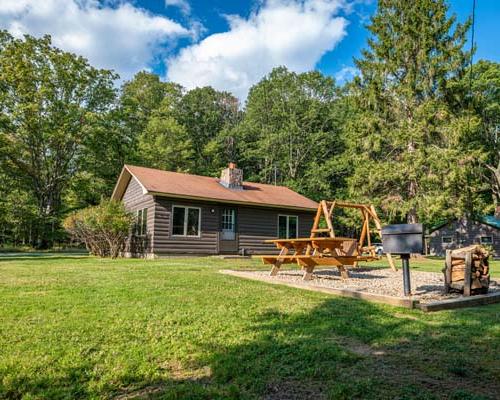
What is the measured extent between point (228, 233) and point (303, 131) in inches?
860

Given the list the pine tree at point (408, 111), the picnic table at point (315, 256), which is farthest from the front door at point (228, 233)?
the pine tree at point (408, 111)

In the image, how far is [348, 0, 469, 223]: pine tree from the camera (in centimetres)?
2139

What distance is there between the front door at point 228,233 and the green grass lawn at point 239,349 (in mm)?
12365

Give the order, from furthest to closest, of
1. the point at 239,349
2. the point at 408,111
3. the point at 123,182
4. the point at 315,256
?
the point at 408,111 < the point at 123,182 < the point at 315,256 < the point at 239,349

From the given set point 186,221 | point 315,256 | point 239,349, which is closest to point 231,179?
point 186,221

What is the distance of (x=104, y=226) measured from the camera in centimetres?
1507

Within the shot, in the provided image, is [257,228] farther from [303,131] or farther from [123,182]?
[303,131]

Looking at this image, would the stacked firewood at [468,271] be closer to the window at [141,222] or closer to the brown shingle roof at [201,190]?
the brown shingle roof at [201,190]

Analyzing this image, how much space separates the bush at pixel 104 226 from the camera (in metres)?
15.1

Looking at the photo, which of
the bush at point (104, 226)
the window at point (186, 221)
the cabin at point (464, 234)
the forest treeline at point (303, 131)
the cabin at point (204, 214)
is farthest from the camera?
the cabin at point (464, 234)

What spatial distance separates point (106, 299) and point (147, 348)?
2096 mm

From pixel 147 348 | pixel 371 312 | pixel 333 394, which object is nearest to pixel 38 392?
pixel 147 348

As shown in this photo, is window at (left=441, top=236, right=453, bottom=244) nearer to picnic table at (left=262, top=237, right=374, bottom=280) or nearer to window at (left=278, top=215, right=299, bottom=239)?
window at (left=278, top=215, right=299, bottom=239)

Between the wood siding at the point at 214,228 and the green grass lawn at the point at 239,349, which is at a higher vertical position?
the wood siding at the point at 214,228
